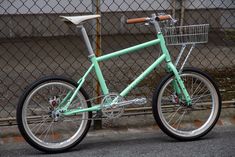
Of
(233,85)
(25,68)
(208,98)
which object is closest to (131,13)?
(25,68)

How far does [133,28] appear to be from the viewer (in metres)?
9.89

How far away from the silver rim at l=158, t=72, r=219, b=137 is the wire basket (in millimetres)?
340

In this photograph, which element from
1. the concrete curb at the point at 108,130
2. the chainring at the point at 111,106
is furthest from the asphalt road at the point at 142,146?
the chainring at the point at 111,106

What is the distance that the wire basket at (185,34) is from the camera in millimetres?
4227

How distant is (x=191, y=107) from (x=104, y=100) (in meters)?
0.89

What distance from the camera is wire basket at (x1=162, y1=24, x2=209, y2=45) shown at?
423 cm

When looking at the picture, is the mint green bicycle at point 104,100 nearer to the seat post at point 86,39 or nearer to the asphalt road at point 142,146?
the seat post at point 86,39

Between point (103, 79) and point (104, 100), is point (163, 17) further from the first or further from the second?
point (104, 100)

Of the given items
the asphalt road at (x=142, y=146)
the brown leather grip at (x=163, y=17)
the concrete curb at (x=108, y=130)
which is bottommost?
the asphalt road at (x=142, y=146)

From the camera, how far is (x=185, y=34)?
13.9ft

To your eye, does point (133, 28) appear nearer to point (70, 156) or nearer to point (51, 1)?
point (51, 1)

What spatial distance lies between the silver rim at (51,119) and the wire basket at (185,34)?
0.97 metres

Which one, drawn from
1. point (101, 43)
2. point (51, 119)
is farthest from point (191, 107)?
point (101, 43)

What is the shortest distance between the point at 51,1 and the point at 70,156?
18.7 feet
